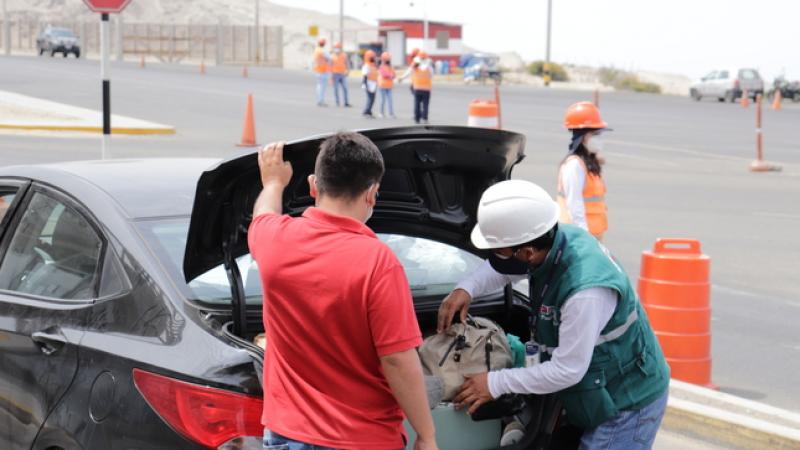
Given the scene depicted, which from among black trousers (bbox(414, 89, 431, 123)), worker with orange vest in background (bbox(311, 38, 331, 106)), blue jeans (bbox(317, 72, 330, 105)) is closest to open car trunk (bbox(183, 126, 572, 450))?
black trousers (bbox(414, 89, 431, 123))

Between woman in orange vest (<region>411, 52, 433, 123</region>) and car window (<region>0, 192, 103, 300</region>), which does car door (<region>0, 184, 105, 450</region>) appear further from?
woman in orange vest (<region>411, 52, 433, 123</region>)

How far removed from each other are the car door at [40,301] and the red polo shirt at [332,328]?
926 mm

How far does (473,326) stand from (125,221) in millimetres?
1288

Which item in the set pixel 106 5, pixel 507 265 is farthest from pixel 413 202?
pixel 106 5

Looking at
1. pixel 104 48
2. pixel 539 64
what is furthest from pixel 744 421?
pixel 539 64

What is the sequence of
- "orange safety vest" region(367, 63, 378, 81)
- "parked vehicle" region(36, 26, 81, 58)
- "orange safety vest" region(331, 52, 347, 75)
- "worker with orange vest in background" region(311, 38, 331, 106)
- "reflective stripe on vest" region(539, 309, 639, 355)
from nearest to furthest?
"reflective stripe on vest" region(539, 309, 639, 355) → "orange safety vest" region(367, 63, 378, 81) → "worker with orange vest in background" region(311, 38, 331, 106) → "orange safety vest" region(331, 52, 347, 75) → "parked vehicle" region(36, 26, 81, 58)

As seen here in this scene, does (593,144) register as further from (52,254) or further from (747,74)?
(747,74)

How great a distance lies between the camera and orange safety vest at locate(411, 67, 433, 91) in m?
26.8

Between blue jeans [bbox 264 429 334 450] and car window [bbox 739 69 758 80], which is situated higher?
car window [bbox 739 69 758 80]

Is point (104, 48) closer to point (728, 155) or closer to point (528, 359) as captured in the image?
point (528, 359)

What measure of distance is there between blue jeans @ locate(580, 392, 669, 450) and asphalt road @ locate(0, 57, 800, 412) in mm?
3011

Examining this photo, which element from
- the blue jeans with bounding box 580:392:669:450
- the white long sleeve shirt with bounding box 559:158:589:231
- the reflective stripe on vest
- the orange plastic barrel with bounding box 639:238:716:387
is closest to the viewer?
the reflective stripe on vest

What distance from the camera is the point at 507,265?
3701mm

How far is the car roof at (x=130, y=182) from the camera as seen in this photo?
3.98m
